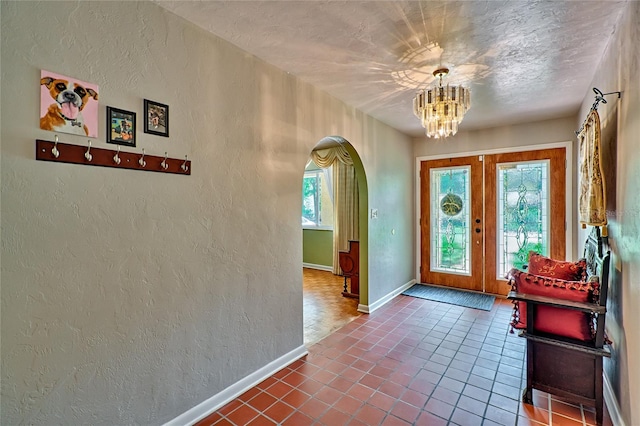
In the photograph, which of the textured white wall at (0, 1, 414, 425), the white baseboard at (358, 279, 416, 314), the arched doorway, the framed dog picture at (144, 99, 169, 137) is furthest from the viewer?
the white baseboard at (358, 279, 416, 314)

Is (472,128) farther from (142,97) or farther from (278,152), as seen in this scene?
(142,97)

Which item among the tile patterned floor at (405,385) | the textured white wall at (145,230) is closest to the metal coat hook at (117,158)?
the textured white wall at (145,230)

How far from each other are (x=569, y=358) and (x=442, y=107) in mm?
1937

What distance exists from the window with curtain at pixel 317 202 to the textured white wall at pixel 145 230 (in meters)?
3.67

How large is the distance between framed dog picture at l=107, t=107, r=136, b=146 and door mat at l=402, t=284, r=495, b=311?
4.17m

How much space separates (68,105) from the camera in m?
1.46

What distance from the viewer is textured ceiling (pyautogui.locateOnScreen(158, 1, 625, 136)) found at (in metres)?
1.81

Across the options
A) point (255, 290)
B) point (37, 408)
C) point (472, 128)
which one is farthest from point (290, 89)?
point (472, 128)

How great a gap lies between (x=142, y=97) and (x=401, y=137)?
13.0ft

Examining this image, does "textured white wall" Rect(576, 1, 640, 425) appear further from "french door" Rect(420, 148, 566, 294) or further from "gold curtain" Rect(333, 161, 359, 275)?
"gold curtain" Rect(333, 161, 359, 275)

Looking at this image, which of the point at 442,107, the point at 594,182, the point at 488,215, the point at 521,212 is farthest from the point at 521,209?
the point at 442,107

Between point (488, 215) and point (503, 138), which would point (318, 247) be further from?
point (503, 138)

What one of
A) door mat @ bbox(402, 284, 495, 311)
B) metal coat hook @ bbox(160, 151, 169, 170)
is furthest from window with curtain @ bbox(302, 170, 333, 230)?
metal coat hook @ bbox(160, 151, 169, 170)

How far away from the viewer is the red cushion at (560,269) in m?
2.63
